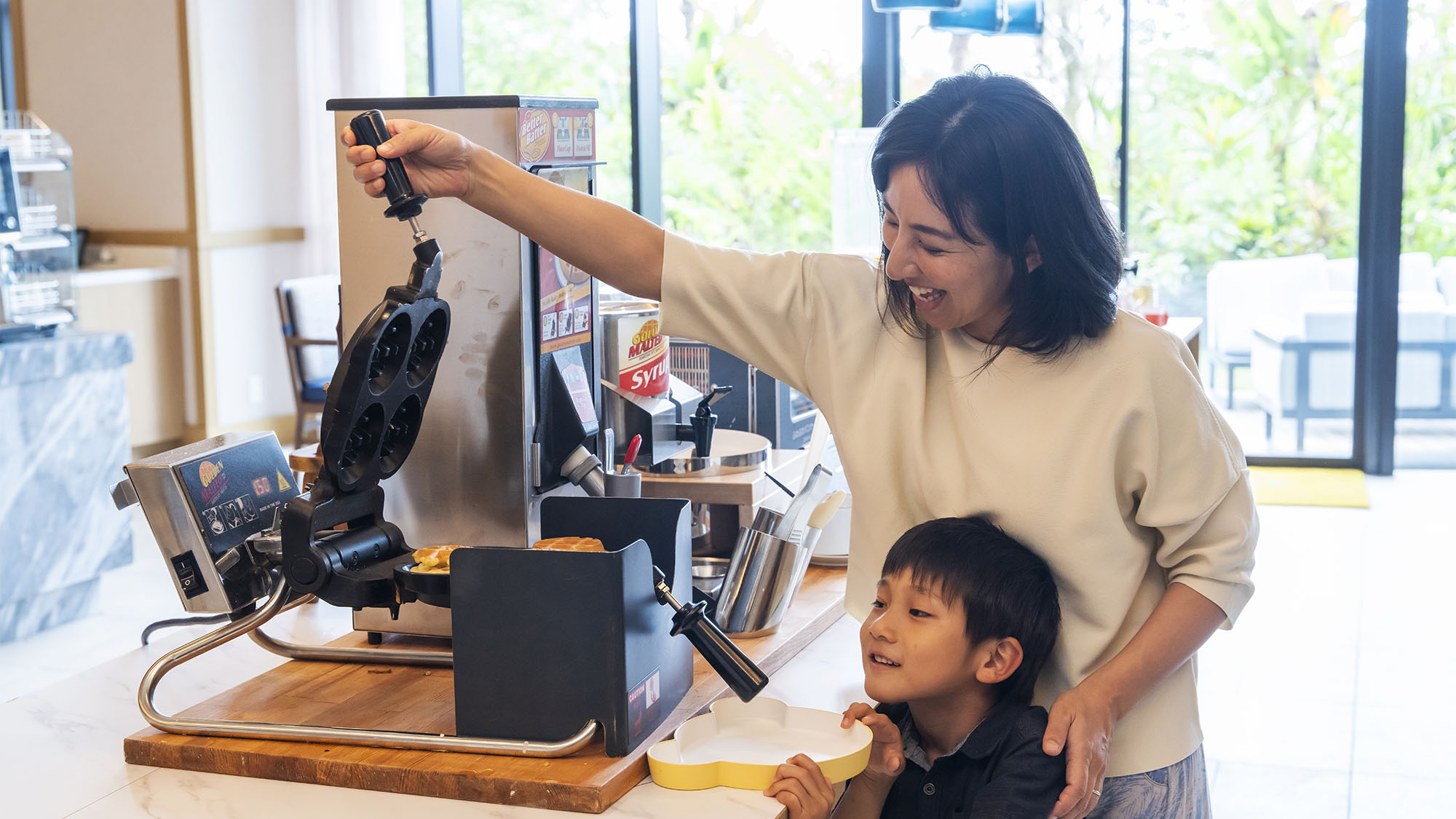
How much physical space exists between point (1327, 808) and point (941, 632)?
2.06 meters

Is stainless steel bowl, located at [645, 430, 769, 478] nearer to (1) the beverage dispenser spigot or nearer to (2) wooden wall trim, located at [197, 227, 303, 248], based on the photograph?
(1) the beverage dispenser spigot

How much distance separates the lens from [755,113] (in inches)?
264

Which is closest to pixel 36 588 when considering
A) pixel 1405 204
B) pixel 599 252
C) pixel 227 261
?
pixel 227 261

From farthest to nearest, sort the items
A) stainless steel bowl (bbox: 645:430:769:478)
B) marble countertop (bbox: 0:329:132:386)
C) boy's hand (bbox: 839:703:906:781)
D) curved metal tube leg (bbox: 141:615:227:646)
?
1. marble countertop (bbox: 0:329:132:386)
2. stainless steel bowl (bbox: 645:430:769:478)
3. curved metal tube leg (bbox: 141:615:227:646)
4. boy's hand (bbox: 839:703:906:781)

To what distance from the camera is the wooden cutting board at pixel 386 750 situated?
1.14 meters

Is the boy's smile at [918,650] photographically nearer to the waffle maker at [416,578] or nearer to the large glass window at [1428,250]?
the waffle maker at [416,578]

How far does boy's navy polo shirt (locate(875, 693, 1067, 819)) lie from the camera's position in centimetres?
117

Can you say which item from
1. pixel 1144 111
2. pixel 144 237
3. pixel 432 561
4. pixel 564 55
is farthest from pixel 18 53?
pixel 432 561

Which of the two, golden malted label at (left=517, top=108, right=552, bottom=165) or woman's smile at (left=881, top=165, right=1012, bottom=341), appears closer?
woman's smile at (left=881, top=165, right=1012, bottom=341)

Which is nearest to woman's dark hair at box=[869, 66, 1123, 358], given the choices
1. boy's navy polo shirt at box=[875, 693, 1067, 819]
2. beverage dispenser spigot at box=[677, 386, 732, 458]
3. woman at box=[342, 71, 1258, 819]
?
woman at box=[342, 71, 1258, 819]

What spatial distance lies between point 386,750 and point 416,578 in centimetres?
17

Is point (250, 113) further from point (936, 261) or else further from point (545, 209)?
point (936, 261)

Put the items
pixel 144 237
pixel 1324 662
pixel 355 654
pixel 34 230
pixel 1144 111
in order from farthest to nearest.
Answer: pixel 144 237
pixel 1144 111
pixel 34 230
pixel 1324 662
pixel 355 654

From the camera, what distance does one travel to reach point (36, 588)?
3.94 metres
